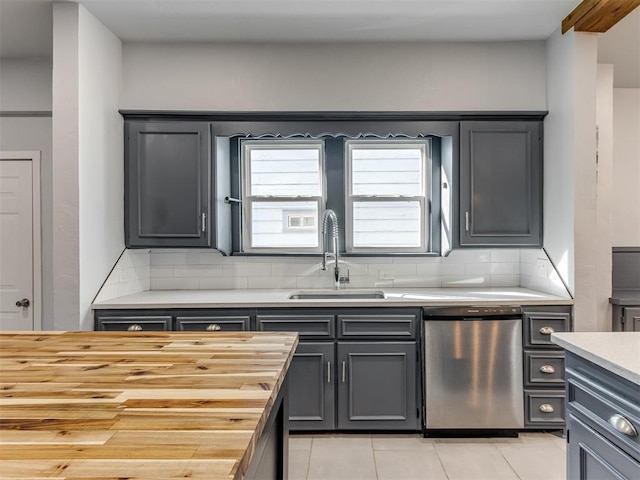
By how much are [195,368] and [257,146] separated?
2606mm

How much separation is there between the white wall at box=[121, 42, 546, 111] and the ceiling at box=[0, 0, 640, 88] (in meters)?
0.08

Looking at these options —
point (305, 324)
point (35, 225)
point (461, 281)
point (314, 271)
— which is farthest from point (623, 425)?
point (35, 225)

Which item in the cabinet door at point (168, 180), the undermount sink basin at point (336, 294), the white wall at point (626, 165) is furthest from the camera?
the white wall at point (626, 165)

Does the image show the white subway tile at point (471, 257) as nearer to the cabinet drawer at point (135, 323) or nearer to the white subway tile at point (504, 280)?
the white subway tile at point (504, 280)

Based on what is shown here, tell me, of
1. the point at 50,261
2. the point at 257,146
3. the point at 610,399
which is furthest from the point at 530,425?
the point at 50,261

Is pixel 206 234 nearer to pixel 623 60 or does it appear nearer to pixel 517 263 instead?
pixel 517 263

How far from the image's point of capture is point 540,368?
286 cm

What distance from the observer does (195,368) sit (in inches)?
49.1

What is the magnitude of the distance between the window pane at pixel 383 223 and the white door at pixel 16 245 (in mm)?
2591

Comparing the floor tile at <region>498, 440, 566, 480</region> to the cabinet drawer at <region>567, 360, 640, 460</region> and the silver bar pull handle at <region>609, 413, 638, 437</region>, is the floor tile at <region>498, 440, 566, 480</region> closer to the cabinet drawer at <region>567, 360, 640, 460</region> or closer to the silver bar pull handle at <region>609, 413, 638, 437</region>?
the cabinet drawer at <region>567, 360, 640, 460</region>

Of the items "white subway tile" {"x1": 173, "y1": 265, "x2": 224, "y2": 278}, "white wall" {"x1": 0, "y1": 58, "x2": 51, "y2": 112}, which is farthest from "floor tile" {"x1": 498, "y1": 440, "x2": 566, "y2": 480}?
"white wall" {"x1": 0, "y1": 58, "x2": 51, "y2": 112}

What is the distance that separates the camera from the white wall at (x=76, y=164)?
270cm

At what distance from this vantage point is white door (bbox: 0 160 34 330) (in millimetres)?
3408

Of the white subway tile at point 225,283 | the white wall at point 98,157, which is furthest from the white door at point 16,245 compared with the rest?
the white subway tile at point 225,283
